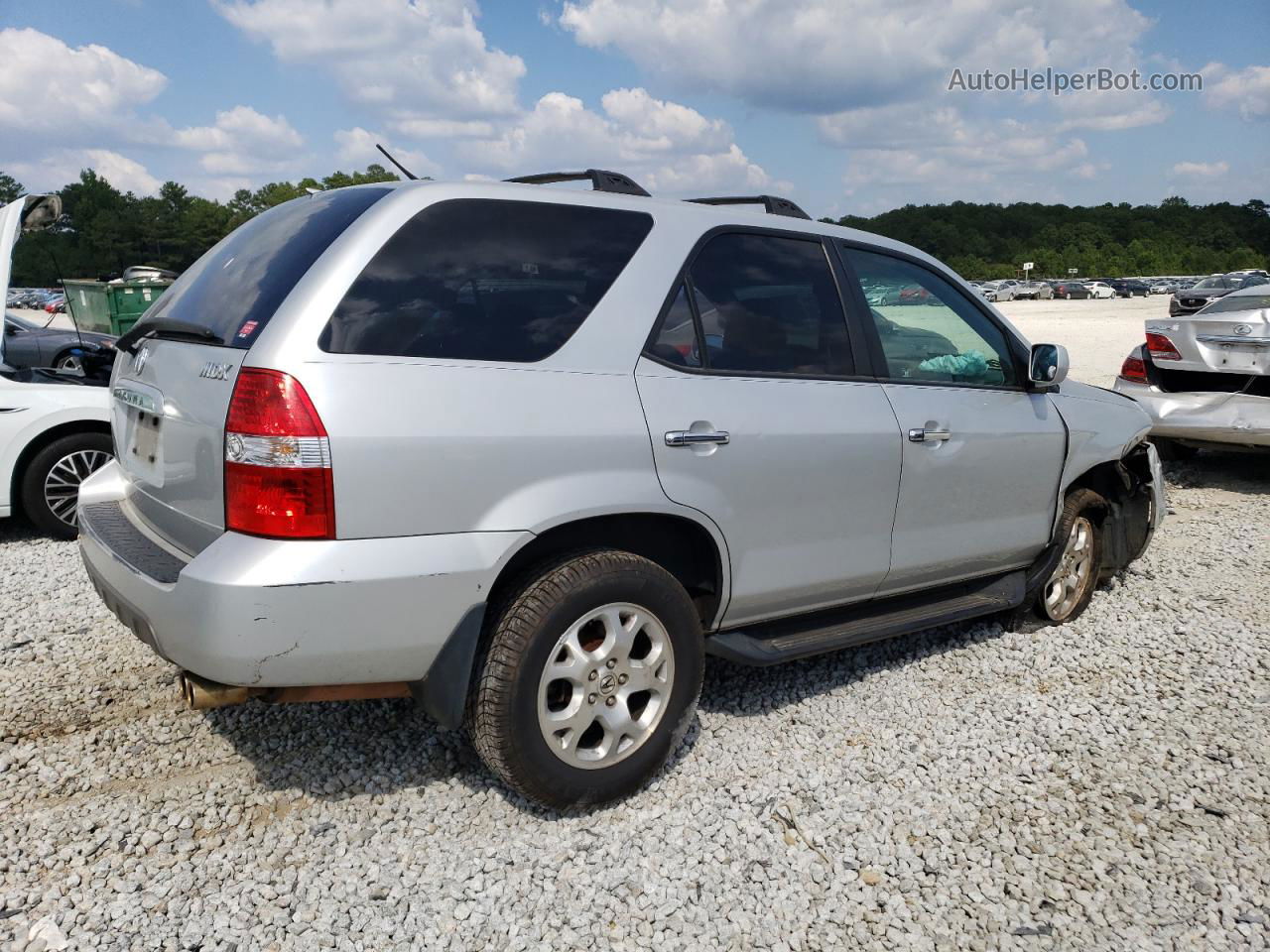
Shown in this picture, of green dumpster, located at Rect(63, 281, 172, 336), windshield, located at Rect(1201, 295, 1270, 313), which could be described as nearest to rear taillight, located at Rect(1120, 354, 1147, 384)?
windshield, located at Rect(1201, 295, 1270, 313)

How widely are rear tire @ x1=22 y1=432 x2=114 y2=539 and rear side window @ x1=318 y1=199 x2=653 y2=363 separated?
4.41 m

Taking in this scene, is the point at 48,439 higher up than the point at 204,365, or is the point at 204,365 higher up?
the point at 204,365

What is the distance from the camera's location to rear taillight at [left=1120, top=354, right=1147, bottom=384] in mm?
8047

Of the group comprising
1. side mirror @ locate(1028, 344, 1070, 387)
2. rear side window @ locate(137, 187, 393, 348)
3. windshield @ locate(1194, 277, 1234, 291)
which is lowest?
windshield @ locate(1194, 277, 1234, 291)

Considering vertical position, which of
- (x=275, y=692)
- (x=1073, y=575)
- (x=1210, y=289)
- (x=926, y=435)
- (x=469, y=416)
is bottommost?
(x=1073, y=575)

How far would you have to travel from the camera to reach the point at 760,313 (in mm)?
3475

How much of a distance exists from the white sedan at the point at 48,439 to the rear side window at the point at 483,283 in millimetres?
4376

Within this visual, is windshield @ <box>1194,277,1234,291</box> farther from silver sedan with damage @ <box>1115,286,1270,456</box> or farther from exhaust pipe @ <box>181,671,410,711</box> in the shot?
exhaust pipe @ <box>181,671,410,711</box>

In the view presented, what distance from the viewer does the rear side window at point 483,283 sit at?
8.77ft

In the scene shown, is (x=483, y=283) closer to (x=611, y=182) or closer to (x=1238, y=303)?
(x=611, y=182)

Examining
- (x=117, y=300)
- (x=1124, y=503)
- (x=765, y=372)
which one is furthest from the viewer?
(x=117, y=300)

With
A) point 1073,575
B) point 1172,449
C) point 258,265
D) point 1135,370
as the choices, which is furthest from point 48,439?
point 1172,449

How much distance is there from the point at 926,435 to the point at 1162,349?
202 inches

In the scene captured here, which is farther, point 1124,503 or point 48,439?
point 48,439
